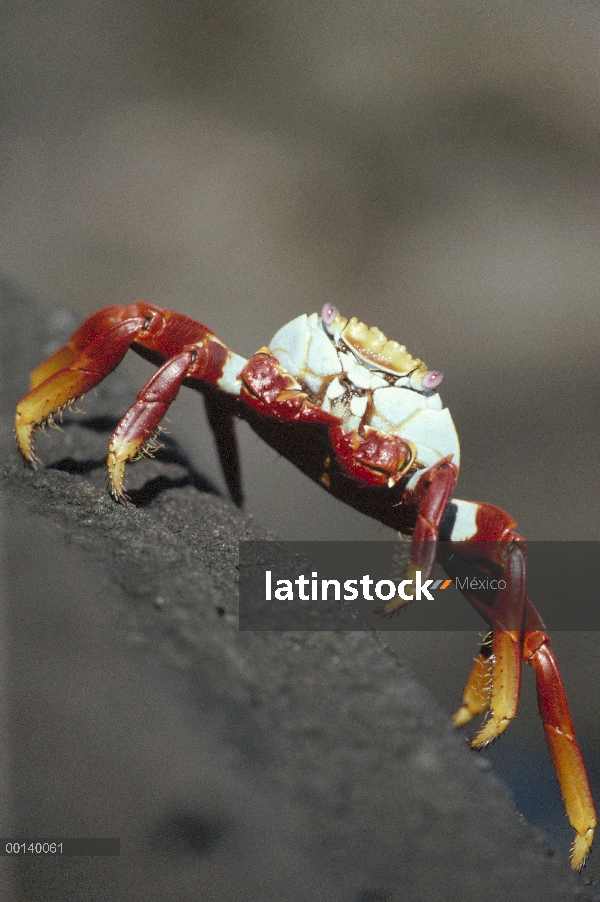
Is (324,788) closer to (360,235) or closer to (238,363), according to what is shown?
(238,363)

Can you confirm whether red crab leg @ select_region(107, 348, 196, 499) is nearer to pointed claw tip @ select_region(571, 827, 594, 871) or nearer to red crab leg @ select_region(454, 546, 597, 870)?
red crab leg @ select_region(454, 546, 597, 870)

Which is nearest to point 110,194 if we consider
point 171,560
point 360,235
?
point 360,235

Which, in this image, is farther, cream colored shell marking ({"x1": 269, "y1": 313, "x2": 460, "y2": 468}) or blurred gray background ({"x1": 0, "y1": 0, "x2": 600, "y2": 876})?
blurred gray background ({"x1": 0, "y1": 0, "x2": 600, "y2": 876})

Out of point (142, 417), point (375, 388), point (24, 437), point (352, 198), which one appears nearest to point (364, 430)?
point (375, 388)

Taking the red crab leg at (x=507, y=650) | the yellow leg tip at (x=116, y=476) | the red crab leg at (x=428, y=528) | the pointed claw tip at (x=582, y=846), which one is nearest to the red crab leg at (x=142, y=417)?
the yellow leg tip at (x=116, y=476)

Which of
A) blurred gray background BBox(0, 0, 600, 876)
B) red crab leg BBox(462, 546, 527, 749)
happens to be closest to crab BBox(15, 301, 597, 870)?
red crab leg BBox(462, 546, 527, 749)

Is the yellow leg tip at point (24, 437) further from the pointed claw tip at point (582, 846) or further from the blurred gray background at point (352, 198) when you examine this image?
the pointed claw tip at point (582, 846)

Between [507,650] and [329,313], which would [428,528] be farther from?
[329,313]
